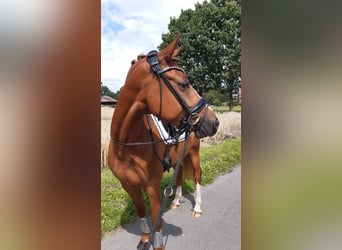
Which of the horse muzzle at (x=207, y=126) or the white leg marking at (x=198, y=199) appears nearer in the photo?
the horse muzzle at (x=207, y=126)

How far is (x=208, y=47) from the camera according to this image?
1.47m

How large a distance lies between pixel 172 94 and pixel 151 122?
1.58ft

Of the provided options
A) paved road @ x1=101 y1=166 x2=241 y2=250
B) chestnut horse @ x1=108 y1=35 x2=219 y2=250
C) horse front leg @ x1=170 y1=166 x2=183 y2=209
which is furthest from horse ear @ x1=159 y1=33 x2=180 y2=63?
horse front leg @ x1=170 y1=166 x2=183 y2=209

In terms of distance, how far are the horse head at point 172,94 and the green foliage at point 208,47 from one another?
0.31 feet

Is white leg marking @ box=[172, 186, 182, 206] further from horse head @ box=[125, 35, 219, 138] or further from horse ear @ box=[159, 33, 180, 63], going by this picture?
horse ear @ box=[159, 33, 180, 63]

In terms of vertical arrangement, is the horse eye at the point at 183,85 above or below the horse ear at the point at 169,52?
below

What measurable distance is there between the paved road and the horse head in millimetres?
294

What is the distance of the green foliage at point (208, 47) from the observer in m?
1.32

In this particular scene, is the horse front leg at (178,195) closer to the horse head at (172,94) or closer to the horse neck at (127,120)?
the horse neck at (127,120)

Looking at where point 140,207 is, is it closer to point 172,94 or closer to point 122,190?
point 122,190

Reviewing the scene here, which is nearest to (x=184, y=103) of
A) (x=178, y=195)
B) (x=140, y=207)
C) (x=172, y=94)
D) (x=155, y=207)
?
(x=172, y=94)

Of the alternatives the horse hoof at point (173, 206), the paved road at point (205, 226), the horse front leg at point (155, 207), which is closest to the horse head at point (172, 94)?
the paved road at point (205, 226)
